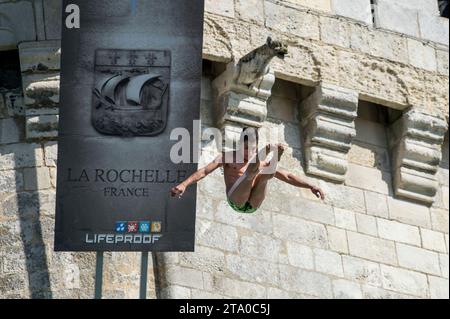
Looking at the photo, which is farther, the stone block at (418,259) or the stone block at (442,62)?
the stone block at (442,62)

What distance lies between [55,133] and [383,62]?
126 inches

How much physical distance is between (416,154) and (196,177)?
Result: 290 cm

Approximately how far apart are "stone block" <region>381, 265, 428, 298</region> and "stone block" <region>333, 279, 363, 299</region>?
325 mm

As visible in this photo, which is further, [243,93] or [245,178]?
[243,93]

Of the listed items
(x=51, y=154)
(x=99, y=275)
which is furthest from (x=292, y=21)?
(x=99, y=275)

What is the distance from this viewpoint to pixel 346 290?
1911 cm

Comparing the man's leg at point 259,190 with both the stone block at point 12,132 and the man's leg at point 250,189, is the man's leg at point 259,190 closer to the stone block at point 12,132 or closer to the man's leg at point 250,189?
the man's leg at point 250,189

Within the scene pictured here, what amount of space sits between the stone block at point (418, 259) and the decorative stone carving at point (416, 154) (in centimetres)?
49

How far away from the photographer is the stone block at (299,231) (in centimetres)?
1897

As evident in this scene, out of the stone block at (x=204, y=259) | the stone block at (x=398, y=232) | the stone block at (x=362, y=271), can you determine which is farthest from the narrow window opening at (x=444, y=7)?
the stone block at (x=204, y=259)

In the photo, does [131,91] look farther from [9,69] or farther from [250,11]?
[250,11]

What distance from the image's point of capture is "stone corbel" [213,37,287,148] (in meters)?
18.8

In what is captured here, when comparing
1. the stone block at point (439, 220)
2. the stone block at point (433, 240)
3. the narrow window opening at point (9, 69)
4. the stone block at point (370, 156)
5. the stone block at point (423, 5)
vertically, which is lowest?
the stone block at point (433, 240)
